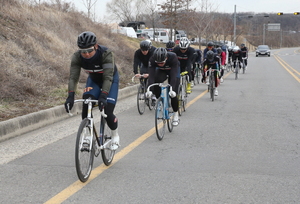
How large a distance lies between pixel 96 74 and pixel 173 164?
5.45 ft

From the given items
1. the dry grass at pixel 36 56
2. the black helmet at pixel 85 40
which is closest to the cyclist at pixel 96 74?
the black helmet at pixel 85 40

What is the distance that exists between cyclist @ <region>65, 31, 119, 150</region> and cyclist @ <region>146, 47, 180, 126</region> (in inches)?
91.8

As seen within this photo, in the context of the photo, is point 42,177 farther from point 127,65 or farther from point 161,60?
point 127,65

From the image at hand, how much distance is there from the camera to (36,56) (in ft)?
55.6

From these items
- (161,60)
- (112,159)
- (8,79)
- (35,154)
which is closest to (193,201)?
(112,159)

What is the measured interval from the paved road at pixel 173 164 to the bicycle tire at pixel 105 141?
0.44 feet

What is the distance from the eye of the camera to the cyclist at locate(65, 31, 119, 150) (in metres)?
5.65

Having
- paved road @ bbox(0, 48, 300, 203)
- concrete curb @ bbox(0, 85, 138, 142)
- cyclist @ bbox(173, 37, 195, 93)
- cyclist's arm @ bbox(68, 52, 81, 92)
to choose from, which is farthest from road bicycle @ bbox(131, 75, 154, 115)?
cyclist's arm @ bbox(68, 52, 81, 92)

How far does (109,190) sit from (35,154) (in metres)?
2.32

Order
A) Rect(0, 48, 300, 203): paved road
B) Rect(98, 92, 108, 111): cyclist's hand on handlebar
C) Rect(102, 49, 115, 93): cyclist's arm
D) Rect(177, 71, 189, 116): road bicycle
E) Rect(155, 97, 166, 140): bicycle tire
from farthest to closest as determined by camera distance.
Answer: Rect(177, 71, 189, 116): road bicycle → Rect(155, 97, 166, 140): bicycle tire → Rect(102, 49, 115, 93): cyclist's arm → Rect(98, 92, 108, 111): cyclist's hand on handlebar → Rect(0, 48, 300, 203): paved road

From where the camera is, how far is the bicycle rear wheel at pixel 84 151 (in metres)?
5.31

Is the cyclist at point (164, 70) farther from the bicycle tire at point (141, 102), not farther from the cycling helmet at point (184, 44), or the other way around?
the cycling helmet at point (184, 44)

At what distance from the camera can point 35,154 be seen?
23.5ft

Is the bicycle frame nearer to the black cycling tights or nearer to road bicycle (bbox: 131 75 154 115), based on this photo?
the black cycling tights
